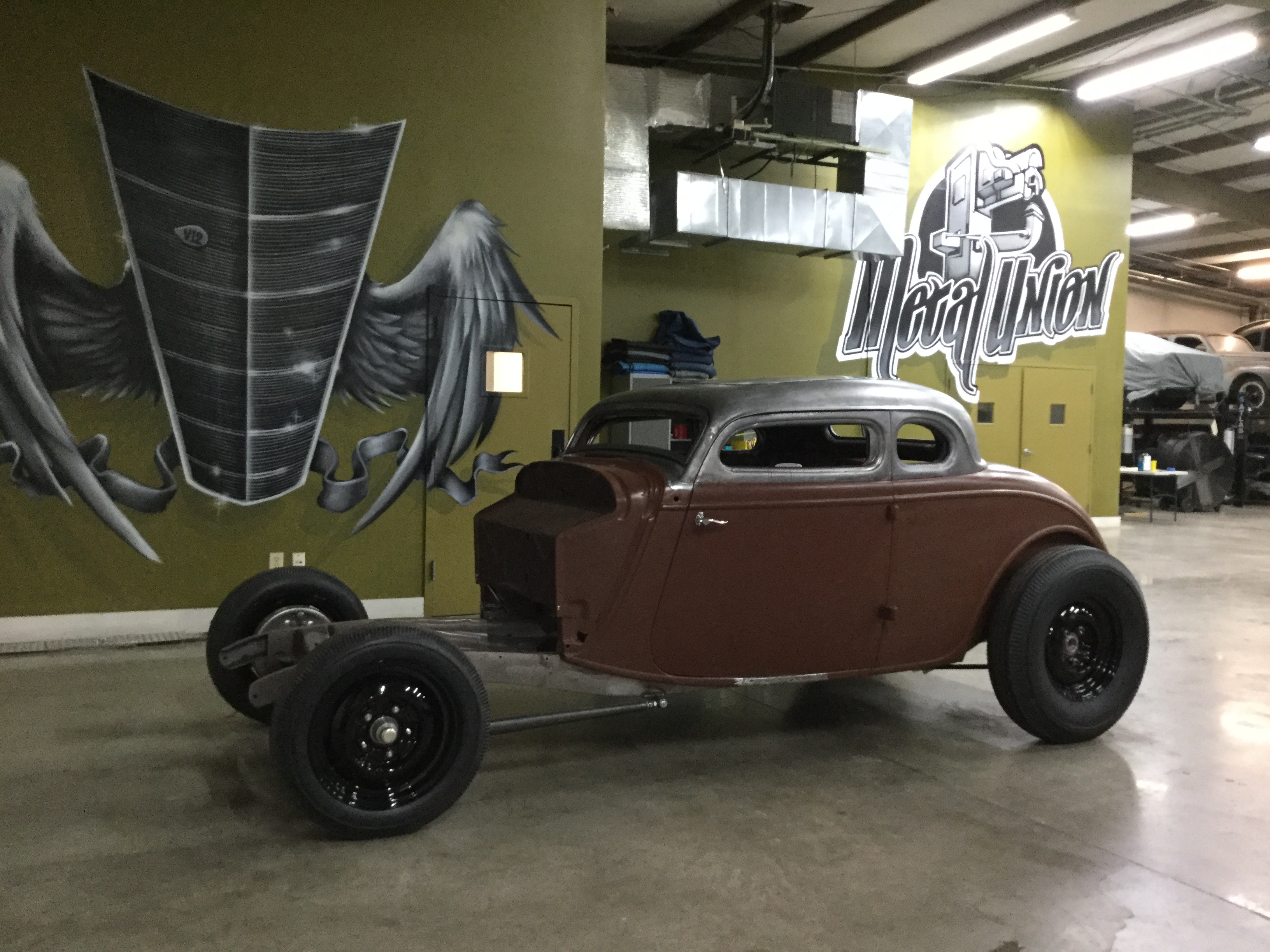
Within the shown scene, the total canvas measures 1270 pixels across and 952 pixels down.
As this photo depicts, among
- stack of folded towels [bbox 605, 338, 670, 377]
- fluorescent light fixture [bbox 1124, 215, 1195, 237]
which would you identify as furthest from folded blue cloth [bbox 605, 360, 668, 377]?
fluorescent light fixture [bbox 1124, 215, 1195, 237]

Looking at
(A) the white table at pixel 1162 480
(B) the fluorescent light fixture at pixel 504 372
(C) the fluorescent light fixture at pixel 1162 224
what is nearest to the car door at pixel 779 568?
(B) the fluorescent light fixture at pixel 504 372

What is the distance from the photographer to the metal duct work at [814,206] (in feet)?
30.1

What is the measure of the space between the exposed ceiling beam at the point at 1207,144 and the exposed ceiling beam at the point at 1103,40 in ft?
14.3

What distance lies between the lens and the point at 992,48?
9.84 m

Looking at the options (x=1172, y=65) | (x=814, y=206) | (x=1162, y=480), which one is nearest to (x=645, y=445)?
(x=814, y=206)

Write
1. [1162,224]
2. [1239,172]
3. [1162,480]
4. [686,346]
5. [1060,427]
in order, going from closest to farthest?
[686,346], [1060,427], [1162,480], [1239,172], [1162,224]

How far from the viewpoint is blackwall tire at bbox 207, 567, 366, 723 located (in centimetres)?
448

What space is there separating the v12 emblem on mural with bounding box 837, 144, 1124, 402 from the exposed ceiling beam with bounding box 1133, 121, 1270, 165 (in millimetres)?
3866

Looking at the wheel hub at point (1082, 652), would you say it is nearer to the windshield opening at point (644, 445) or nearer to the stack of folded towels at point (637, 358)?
the windshield opening at point (644, 445)

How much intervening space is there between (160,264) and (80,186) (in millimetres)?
613

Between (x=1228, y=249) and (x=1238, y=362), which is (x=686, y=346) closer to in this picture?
(x=1238, y=362)

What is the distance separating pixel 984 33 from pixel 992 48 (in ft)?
1.07

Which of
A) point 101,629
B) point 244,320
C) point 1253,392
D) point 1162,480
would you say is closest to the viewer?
point 101,629

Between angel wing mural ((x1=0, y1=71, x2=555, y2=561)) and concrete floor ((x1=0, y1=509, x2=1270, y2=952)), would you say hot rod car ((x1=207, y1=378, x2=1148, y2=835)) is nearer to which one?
concrete floor ((x1=0, y1=509, x2=1270, y2=952))
